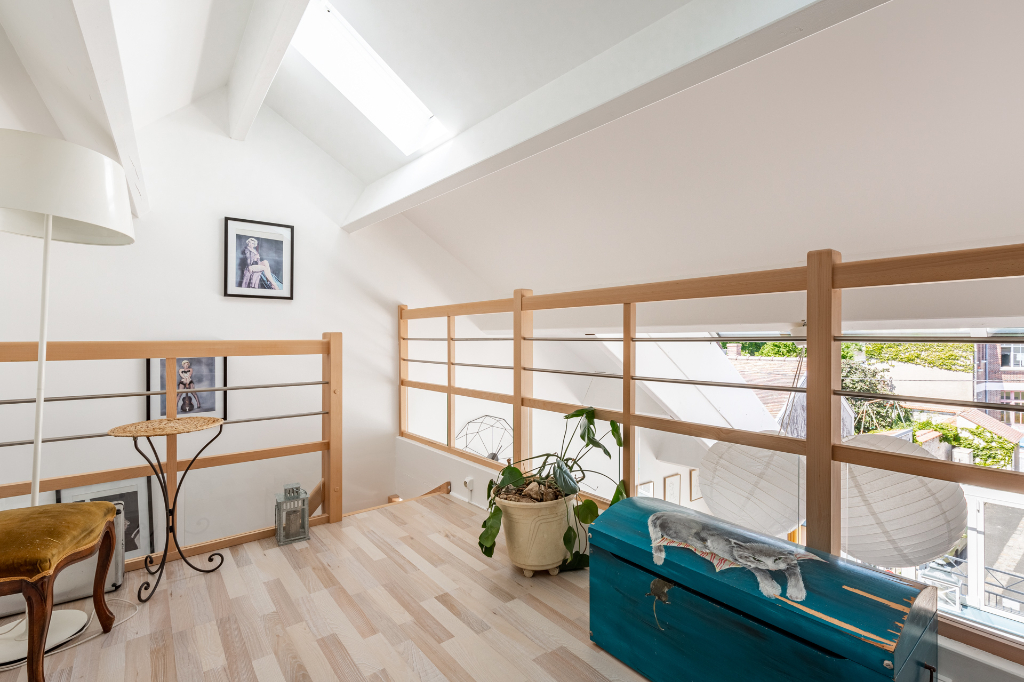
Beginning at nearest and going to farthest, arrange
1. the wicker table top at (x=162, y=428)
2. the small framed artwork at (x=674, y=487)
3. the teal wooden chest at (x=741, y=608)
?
the teal wooden chest at (x=741, y=608)
the wicker table top at (x=162, y=428)
the small framed artwork at (x=674, y=487)

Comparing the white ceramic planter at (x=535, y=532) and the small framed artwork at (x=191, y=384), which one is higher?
the small framed artwork at (x=191, y=384)

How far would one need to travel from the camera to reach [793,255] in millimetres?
2434

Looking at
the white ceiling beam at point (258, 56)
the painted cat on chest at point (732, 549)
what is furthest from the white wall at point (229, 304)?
the painted cat on chest at point (732, 549)

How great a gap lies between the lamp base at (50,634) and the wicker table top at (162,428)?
58 cm

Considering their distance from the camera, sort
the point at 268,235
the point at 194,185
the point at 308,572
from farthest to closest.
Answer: the point at 268,235, the point at 194,185, the point at 308,572

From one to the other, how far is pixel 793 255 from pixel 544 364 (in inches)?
108

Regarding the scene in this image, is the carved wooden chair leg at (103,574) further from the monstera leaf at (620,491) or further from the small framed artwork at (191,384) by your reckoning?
the monstera leaf at (620,491)

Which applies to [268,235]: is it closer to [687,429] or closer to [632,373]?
[632,373]

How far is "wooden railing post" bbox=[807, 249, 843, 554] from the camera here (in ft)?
5.13

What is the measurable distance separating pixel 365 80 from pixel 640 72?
1993 millimetres

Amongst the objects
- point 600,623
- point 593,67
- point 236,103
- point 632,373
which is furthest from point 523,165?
point 600,623

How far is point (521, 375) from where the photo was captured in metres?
2.70

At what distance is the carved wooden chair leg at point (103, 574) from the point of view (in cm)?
167

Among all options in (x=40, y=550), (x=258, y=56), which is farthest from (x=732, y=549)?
(x=258, y=56)
